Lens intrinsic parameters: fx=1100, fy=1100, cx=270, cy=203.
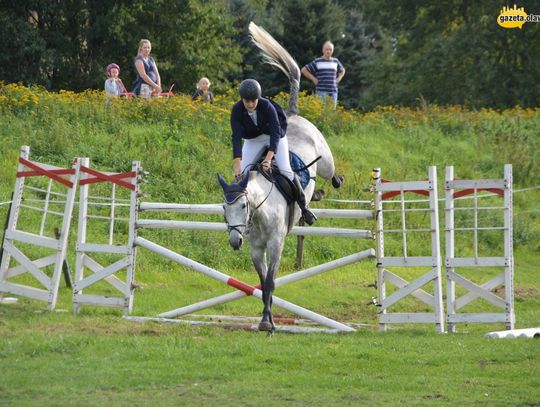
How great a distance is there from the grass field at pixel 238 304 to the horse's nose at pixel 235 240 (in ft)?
3.66

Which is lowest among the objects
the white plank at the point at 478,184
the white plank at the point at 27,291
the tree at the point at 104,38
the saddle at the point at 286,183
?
the white plank at the point at 27,291

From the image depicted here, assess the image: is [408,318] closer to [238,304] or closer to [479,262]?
[479,262]

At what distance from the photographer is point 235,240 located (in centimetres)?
1177

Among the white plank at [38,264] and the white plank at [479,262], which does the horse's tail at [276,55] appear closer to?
the white plank at [479,262]

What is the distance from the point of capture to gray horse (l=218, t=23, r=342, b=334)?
12141 mm

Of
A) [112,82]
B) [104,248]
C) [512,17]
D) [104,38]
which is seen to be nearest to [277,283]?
[104,248]

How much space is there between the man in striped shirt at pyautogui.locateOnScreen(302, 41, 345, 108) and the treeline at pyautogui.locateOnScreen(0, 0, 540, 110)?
4.87 meters

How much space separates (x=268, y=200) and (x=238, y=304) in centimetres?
410

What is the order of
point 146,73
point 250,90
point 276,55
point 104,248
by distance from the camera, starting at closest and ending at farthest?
point 250,90
point 104,248
point 276,55
point 146,73

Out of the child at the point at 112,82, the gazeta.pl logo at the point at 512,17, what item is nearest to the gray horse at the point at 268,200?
the child at the point at 112,82

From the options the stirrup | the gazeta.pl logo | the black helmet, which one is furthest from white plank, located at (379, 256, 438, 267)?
the gazeta.pl logo

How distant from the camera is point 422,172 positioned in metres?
25.1

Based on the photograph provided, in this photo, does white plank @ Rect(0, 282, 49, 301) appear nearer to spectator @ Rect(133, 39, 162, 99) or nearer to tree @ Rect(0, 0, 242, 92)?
spectator @ Rect(133, 39, 162, 99)

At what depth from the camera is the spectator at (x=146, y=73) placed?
22906mm
